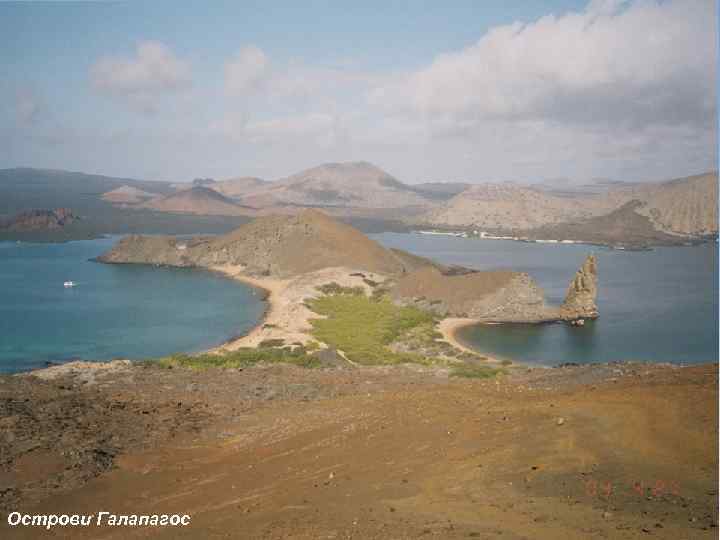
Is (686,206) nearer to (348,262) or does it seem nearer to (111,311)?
(348,262)

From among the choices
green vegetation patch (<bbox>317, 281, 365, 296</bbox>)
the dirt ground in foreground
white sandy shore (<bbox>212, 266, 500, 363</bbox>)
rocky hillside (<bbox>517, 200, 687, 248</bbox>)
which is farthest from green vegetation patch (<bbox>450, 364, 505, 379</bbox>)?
rocky hillside (<bbox>517, 200, 687, 248</bbox>)

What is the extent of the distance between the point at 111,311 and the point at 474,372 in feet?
124

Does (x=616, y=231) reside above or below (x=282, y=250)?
above

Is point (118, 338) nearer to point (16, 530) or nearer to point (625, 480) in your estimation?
point (16, 530)

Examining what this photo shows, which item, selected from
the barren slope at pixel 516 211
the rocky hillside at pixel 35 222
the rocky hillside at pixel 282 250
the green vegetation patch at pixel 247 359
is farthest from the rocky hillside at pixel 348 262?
the barren slope at pixel 516 211

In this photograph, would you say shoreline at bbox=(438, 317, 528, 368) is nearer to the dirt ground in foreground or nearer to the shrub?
the shrub

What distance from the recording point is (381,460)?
529 inches

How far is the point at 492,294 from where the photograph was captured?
52094 mm

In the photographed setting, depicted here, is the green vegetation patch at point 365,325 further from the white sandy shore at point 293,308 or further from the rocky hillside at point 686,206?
the rocky hillside at point 686,206

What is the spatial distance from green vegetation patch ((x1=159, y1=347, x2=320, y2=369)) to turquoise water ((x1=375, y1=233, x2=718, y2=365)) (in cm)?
1443

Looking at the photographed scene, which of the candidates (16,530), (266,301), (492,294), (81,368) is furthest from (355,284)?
(16,530)

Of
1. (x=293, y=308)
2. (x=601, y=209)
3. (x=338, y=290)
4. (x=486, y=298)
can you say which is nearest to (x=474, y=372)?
(x=486, y=298)

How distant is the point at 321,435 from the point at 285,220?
69.6 metres

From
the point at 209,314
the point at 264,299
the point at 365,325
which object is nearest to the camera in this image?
the point at 365,325
